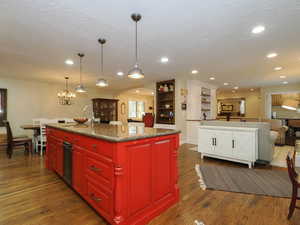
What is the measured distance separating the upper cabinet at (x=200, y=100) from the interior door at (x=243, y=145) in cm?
275

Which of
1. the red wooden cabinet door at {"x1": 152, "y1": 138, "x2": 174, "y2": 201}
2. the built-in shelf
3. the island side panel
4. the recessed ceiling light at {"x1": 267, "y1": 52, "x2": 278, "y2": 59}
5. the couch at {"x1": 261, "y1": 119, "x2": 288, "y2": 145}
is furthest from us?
the built-in shelf

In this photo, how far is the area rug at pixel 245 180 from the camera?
2.47m

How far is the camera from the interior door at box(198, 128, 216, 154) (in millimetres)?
4012

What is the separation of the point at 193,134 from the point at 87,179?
191 inches

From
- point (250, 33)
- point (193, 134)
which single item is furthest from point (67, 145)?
point (193, 134)

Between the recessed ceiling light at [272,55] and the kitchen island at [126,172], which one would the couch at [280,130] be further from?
the kitchen island at [126,172]

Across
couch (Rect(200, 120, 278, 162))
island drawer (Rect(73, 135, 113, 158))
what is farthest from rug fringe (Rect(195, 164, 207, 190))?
island drawer (Rect(73, 135, 113, 158))

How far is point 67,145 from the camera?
8.05ft

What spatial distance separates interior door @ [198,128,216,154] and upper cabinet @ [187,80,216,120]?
7.02ft

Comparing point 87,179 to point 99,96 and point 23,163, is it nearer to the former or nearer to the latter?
point 23,163

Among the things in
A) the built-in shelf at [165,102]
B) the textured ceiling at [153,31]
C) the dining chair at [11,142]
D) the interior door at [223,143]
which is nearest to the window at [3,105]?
the dining chair at [11,142]

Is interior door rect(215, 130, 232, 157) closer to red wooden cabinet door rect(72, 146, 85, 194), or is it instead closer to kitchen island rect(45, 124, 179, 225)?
kitchen island rect(45, 124, 179, 225)

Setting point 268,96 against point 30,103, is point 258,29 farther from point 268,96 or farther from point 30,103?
point 30,103

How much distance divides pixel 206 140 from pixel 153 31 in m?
2.93
